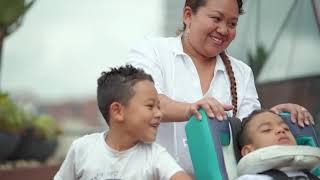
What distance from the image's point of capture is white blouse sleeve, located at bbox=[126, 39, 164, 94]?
2475mm

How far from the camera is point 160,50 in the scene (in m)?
2.54

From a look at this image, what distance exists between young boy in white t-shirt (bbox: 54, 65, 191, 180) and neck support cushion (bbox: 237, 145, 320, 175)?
0.68 feet

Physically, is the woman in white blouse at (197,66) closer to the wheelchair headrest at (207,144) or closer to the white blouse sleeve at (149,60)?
the white blouse sleeve at (149,60)

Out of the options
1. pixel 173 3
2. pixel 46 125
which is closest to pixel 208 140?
pixel 173 3

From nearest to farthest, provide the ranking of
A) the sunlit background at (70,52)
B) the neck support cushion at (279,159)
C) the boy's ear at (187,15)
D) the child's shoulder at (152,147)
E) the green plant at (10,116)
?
1. the neck support cushion at (279,159)
2. the child's shoulder at (152,147)
3. the boy's ear at (187,15)
4. the green plant at (10,116)
5. the sunlit background at (70,52)

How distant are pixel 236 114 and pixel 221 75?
0.14 meters

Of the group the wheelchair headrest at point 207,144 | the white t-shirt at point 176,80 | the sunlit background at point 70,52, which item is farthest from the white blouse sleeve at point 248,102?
the sunlit background at point 70,52

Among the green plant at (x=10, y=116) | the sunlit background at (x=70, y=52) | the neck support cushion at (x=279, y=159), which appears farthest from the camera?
the sunlit background at (x=70, y=52)

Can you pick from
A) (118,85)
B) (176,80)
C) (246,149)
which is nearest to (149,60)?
(176,80)

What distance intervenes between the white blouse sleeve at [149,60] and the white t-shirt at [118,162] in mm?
240

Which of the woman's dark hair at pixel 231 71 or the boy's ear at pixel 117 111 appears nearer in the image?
the boy's ear at pixel 117 111

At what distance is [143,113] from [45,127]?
2.55 m

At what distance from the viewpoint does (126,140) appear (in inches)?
90.7

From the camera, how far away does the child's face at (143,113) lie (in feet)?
7.39
